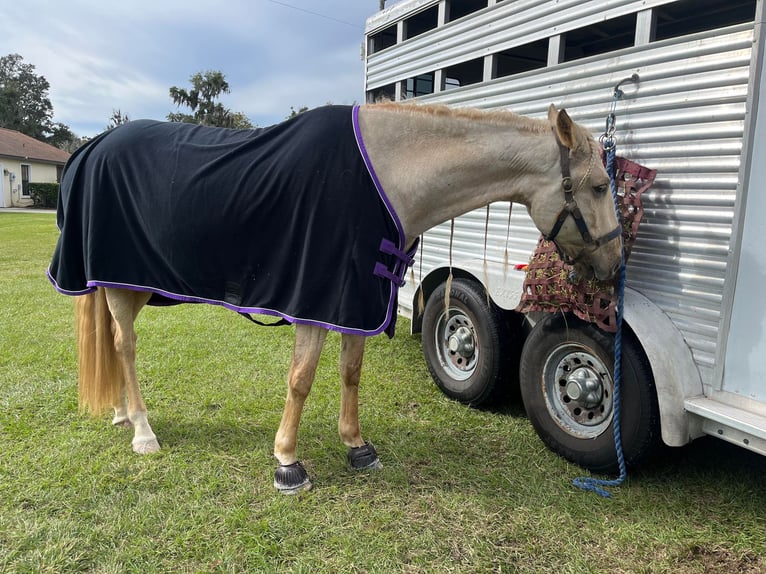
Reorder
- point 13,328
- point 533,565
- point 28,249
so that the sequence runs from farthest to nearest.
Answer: point 28,249 → point 13,328 → point 533,565

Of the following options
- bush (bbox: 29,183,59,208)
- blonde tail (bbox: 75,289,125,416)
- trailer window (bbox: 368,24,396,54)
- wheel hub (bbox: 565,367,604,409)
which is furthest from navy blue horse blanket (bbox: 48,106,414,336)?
bush (bbox: 29,183,59,208)

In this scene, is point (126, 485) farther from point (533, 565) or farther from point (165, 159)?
point (533, 565)

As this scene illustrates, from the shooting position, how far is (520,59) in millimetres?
3598

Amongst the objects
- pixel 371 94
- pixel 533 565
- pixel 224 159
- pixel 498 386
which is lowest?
pixel 533 565

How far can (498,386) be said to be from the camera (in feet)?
11.6

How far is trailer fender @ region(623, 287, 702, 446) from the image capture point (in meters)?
2.37

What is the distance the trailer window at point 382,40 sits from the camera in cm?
499

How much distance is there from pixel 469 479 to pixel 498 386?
0.93 meters

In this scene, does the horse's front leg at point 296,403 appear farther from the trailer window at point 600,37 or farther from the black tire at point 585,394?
the trailer window at point 600,37

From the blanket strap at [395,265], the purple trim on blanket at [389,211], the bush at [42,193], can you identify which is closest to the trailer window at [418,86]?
the purple trim on blanket at [389,211]

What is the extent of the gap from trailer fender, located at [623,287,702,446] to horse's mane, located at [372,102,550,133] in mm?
1108

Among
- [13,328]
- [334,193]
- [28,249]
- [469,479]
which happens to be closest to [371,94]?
[334,193]

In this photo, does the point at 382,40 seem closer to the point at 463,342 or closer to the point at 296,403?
the point at 463,342

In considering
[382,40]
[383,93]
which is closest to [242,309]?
[383,93]
